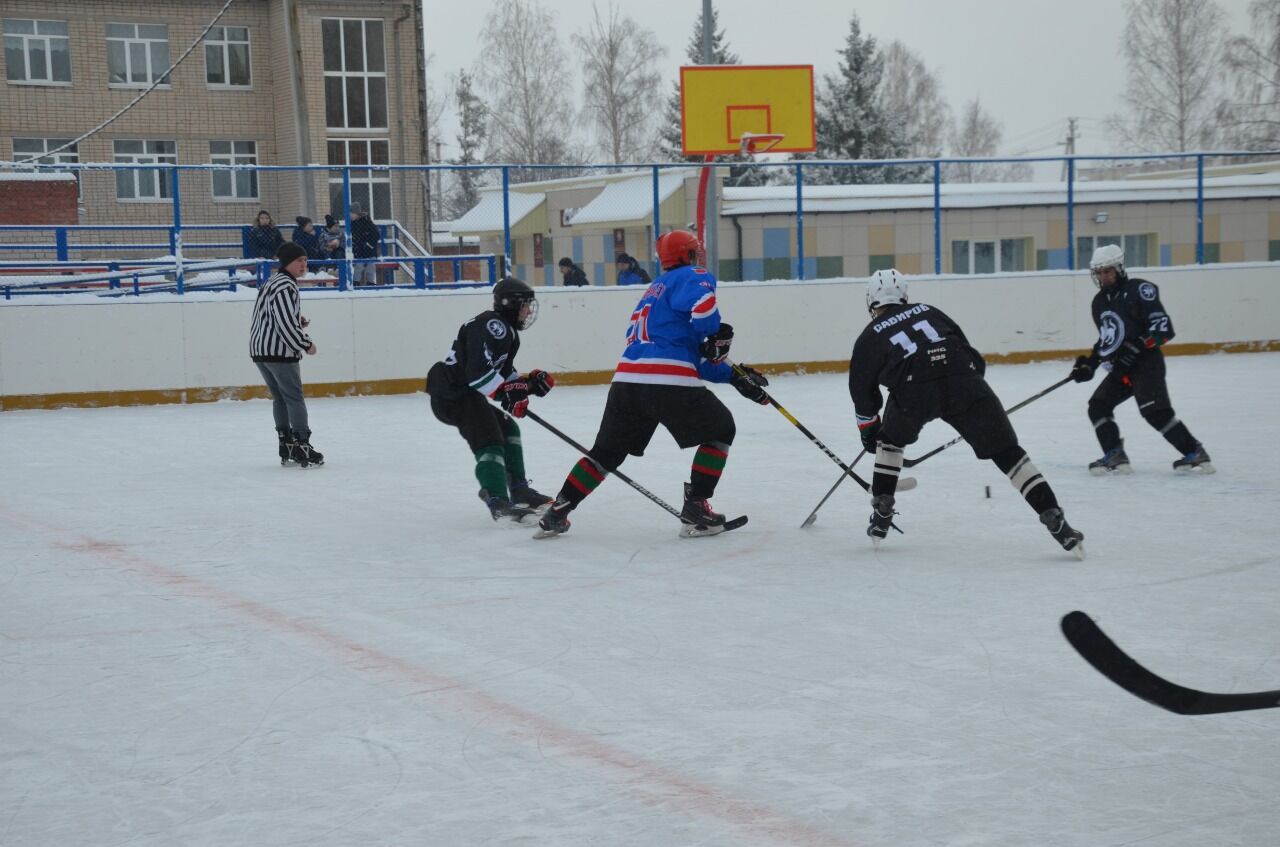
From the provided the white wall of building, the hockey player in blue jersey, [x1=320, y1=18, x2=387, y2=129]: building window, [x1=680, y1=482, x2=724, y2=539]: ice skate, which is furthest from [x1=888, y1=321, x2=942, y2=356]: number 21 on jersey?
[x1=320, y1=18, x2=387, y2=129]: building window

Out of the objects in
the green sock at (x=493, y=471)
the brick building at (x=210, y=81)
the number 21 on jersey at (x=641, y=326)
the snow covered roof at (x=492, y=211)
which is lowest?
the green sock at (x=493, y=471)

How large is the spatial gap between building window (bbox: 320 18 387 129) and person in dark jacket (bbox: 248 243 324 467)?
70.4 ft

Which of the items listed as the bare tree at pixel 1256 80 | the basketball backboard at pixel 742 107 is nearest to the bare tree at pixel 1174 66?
the bare tree at pixel 1256 80

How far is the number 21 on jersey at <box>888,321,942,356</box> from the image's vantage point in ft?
17.5

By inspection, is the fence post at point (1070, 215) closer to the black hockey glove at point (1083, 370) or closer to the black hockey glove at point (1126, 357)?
the black hockey glove at point (1126, 357)

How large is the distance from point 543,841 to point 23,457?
7.23 meters

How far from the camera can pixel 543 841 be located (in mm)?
2639

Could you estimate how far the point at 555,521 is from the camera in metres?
5.94

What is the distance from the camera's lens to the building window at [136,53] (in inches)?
1118

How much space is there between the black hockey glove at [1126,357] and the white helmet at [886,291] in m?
2.13

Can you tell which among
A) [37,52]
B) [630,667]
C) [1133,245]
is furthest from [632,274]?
[37,52]

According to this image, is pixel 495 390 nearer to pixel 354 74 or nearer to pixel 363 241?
pixel 363 241

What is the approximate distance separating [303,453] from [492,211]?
23.9ft

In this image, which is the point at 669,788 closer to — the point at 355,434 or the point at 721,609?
the point at 721,609
